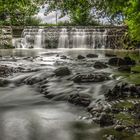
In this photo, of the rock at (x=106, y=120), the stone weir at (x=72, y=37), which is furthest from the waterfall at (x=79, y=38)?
the rock at (x=106, y=120)

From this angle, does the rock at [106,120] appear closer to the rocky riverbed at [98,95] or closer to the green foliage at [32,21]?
the rocky riverbed at [98,95]

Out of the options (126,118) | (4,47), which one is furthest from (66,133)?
(4,47)

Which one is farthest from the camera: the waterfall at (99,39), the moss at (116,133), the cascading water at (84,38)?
the cascading water at (84,38)

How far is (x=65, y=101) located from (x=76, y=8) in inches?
160

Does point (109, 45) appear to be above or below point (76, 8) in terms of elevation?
below

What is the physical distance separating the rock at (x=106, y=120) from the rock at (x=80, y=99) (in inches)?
77.5

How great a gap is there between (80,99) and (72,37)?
41.0 metres

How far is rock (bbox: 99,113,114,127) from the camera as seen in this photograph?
9238 millimetres

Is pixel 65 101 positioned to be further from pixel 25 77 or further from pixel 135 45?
pixel 135 45

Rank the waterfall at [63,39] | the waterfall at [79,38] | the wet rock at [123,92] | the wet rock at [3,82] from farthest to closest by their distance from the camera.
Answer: the waterfall at [63,39], the waterfall at [79,38], the wet rock at [3,82], the wet rock at [123,92]

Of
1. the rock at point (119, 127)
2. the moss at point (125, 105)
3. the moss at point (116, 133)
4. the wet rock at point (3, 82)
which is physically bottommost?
the wet rock at point (3, 82)

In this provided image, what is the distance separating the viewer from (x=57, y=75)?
18.3 meters

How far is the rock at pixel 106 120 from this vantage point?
30.3 ft

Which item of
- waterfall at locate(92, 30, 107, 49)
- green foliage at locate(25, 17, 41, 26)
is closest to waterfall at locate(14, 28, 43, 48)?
waterfall at locate(92, 30, 107, 49)
